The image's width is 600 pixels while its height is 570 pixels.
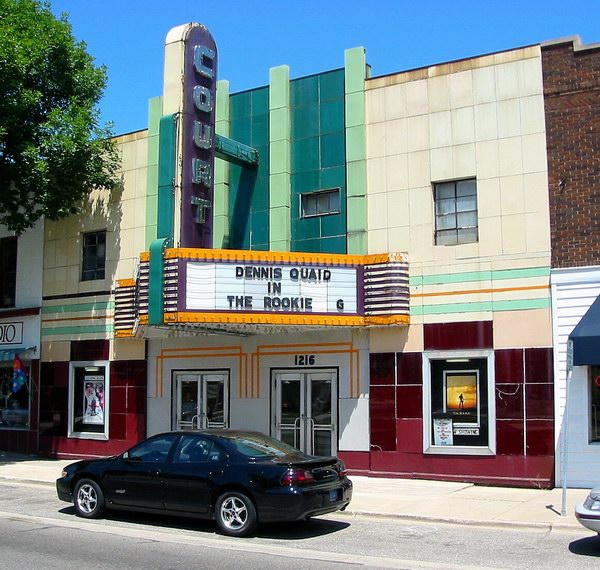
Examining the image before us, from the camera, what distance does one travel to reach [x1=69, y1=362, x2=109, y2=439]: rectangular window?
881 inches

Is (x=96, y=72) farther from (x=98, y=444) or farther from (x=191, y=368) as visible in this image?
(x=98, y=444)

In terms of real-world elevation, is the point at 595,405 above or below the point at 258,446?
above

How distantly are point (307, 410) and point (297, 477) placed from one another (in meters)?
7.90

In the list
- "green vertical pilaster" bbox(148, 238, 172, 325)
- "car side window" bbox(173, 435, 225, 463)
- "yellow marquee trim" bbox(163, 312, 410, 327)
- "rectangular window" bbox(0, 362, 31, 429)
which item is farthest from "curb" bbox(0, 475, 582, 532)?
"rectangular window" bbox(0, 362, 31, 429)

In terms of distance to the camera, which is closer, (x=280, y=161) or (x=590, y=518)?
(x=590, y=518)

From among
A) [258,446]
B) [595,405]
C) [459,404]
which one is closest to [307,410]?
[459,404]

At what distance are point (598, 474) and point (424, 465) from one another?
3574 millimetres

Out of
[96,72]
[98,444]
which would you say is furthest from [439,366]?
[96,72]

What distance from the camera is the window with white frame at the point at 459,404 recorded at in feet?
55.5

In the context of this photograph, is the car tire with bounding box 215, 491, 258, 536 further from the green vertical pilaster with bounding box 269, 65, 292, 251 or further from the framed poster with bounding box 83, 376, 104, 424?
the framed poster with bounding box 83, 376, 104, 424

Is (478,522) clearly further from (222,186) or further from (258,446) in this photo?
(222,186)

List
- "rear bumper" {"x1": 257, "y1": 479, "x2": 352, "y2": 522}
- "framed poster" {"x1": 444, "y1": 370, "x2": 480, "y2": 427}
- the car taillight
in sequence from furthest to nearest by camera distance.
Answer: "framed poster" {"x1": 444, "y1": 370, "x2": 480, "y2": 427}, the car taillight, "rear bumper" {"x1": 257, "y1": 479, "x2": 352, "y2": 522}

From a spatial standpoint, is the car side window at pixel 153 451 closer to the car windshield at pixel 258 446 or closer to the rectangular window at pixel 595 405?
the car windshield at pixel 258 446

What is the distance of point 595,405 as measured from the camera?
15.9m
